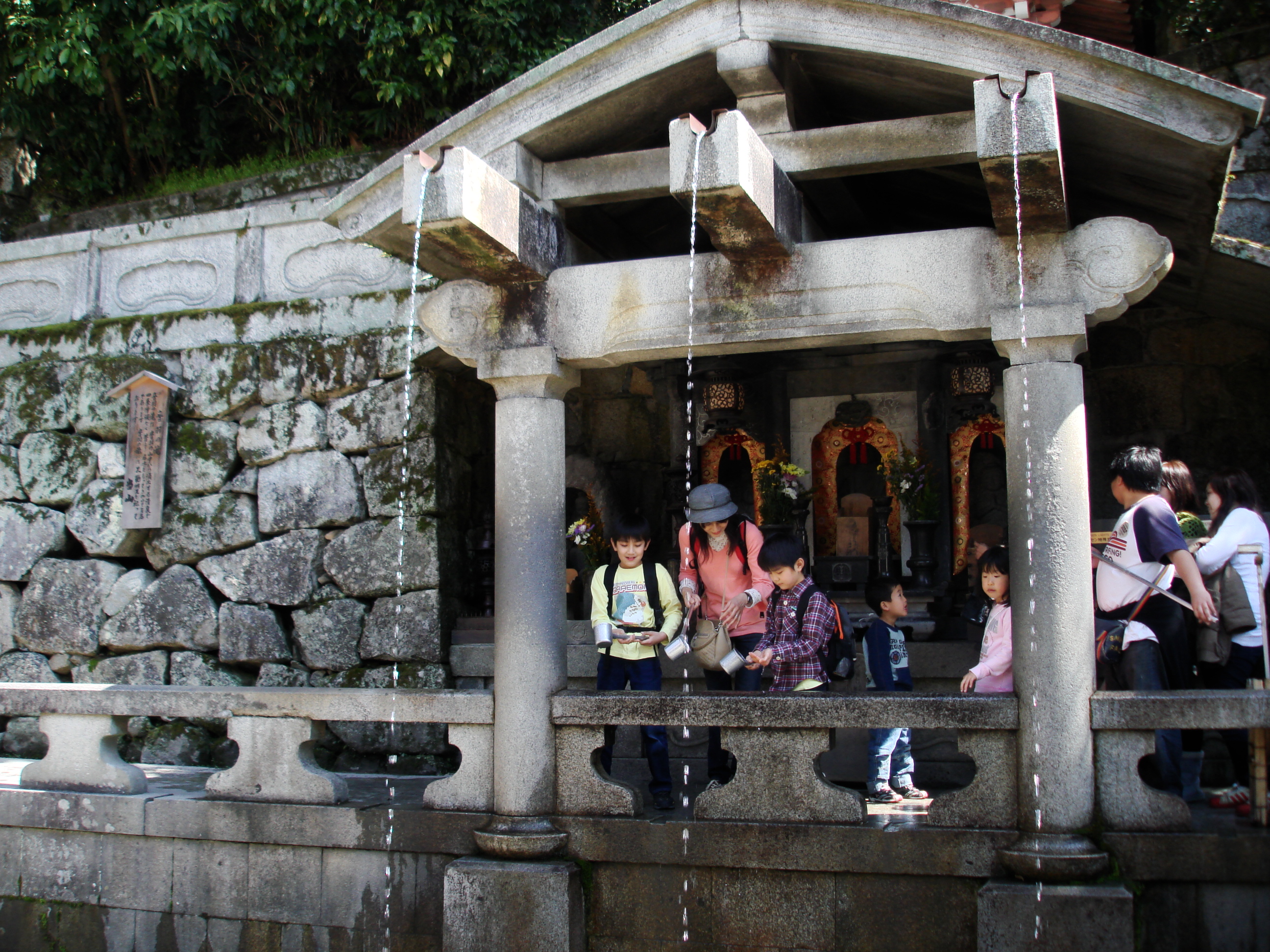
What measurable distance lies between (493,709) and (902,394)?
513 cm


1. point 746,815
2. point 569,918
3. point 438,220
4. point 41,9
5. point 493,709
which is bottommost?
point 569,918

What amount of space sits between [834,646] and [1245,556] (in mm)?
2032

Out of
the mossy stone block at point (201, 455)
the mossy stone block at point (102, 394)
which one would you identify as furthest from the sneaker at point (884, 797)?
the mossy stone block at point (102, 394)

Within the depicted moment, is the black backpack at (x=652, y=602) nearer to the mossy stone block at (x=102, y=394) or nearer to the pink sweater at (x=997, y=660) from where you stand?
the pink sweater at (x=997, y=660)

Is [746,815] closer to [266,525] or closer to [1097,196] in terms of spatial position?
[1097,196]

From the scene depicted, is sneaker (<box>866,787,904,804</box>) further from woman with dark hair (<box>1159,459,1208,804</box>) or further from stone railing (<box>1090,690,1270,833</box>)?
woman with dark hair (<box>1159,459,1208,804</box>)

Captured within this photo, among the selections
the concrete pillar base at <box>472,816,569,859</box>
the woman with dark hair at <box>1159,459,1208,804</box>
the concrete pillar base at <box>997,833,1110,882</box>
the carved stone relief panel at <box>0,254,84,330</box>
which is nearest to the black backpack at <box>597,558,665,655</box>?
the concrete pillar base at <box>472,816,569,859</box>

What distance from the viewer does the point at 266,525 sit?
27.4 ft

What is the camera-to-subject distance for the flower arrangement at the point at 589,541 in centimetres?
860

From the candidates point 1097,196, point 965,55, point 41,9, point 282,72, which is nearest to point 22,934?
point 965,55

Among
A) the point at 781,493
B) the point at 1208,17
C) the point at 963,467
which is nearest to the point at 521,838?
the point at 781,493

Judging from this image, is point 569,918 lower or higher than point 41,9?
lower

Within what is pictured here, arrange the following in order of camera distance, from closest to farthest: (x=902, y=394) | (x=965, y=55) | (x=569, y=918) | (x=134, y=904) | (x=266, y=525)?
(x=965, y=55) < (x=569, y=918) < (x=134, y=904) < (x=266, y=525) < (x=902, y=394)

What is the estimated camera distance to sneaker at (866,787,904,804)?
5.60m
